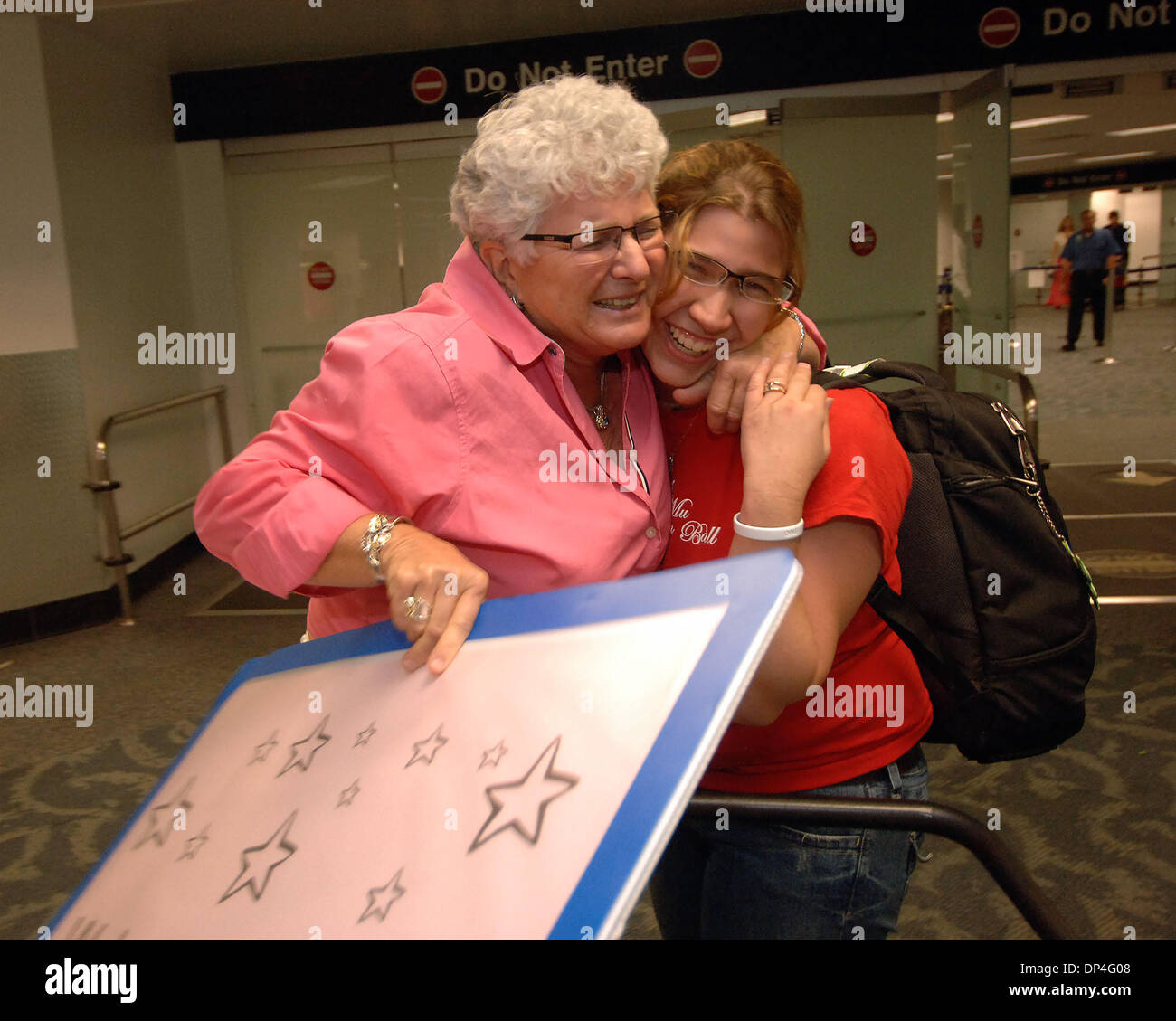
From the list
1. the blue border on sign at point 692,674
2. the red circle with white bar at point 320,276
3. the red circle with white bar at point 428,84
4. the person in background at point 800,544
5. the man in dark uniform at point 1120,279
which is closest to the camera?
the blue border on sign at point 692,674

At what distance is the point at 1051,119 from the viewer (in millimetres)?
12836

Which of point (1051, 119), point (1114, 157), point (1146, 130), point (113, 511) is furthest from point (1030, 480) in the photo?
point (1114, 157)

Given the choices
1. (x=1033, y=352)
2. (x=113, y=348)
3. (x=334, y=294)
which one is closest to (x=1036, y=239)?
(x=1033, y=352)

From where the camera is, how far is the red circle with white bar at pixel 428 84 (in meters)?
6.21

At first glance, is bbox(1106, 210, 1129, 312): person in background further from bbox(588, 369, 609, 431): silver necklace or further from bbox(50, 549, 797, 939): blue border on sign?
bbox(50, 549, 797, 939): blue border on sign

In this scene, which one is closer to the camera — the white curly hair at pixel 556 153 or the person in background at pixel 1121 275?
the white curly hair at pixel 556 153

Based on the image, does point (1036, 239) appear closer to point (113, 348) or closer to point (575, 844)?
point (113, 348)

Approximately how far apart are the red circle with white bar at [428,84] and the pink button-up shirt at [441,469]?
5.60 m

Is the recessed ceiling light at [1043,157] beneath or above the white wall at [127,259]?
above

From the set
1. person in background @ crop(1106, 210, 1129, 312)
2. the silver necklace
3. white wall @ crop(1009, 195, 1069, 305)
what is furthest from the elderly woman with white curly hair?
white wall @ crop(1009, 195, 1069, 305)

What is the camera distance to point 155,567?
19.7 ft

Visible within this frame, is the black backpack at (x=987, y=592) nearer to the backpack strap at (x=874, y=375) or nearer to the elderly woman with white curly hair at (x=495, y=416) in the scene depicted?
the backpack strap at (x=874, y=375)

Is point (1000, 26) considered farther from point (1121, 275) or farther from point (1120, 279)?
point (1120, 279)

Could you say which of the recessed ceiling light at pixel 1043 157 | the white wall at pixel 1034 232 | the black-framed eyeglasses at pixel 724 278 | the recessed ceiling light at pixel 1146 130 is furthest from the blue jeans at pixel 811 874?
the white wall at pixel 1034 232
